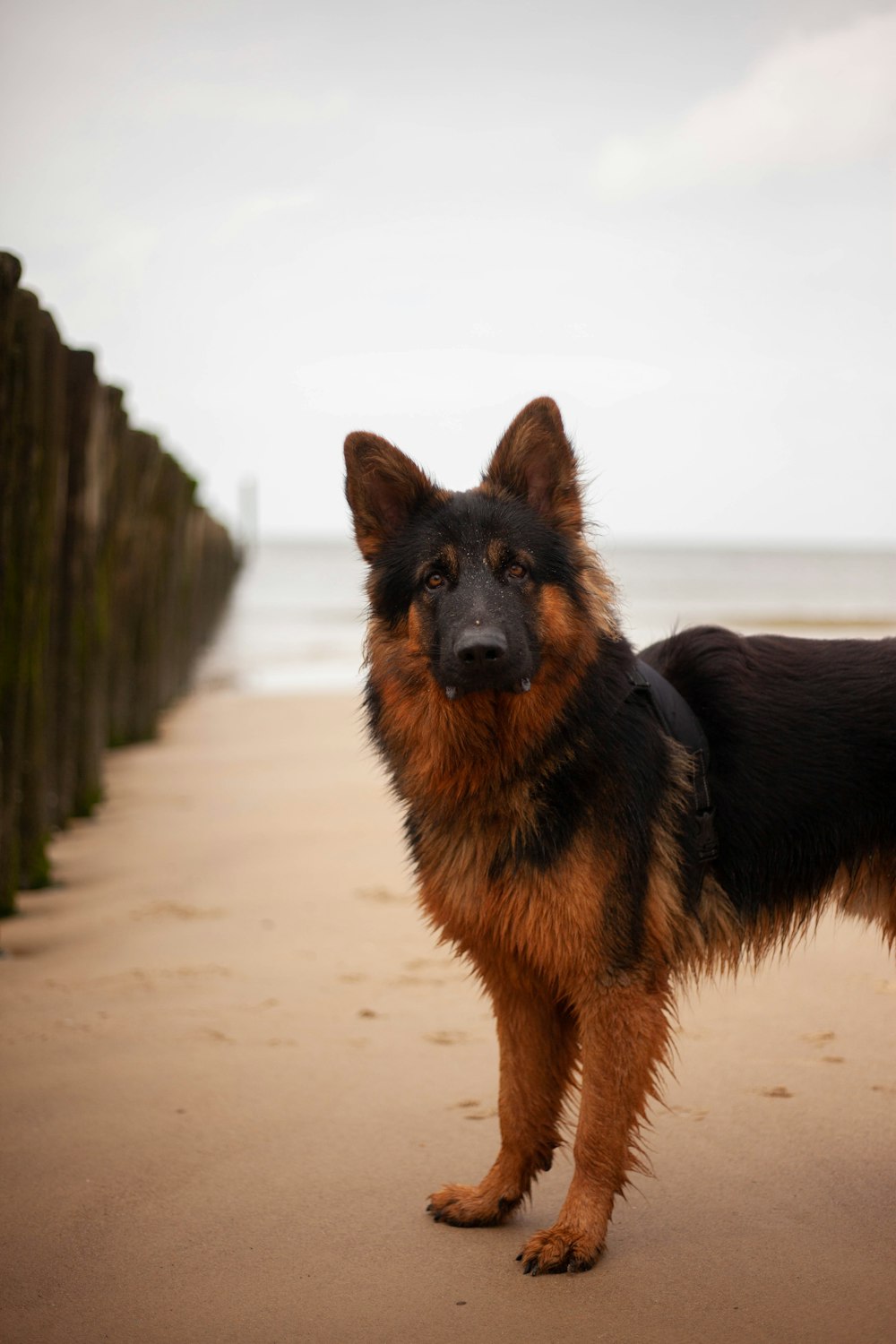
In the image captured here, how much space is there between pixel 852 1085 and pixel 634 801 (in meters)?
1.71

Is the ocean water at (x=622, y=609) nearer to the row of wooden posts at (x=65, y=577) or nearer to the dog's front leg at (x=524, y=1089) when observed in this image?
the dog's front leg at (x=524, y=1089)

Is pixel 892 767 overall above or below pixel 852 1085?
above

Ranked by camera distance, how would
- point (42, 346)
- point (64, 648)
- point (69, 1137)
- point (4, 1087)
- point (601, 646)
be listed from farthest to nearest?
1. point (64, 648)
2. point (42, 346)
3. point (4, 1087)
4. point (69, 1137)
5. point (601, 646)

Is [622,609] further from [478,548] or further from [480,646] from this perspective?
[480,646]

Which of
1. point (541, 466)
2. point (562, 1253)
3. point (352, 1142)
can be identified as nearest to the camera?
point (562, 1253)

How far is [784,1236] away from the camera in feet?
11.1

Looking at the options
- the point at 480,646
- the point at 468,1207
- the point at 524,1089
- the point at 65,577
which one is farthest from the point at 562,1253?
the point at 65,577

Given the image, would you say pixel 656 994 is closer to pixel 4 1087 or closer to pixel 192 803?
pixel 4 1087

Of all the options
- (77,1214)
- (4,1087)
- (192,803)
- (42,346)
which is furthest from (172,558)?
(77,1214)

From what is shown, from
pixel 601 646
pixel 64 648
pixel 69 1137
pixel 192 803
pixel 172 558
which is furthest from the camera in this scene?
pixel 172 558

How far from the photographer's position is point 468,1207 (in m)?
3.62

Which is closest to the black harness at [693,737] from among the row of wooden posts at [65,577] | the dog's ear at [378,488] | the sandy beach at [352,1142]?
the dog's ear at [378,488]

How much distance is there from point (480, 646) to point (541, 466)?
2.76 feet

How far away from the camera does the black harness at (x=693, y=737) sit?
3668mm
